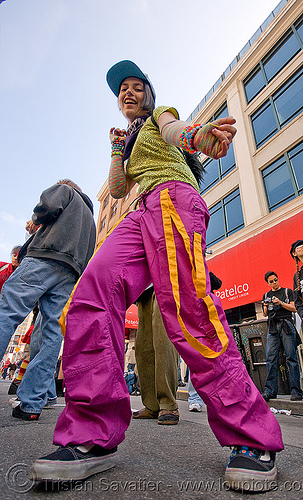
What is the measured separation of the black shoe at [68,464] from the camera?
2.44ft

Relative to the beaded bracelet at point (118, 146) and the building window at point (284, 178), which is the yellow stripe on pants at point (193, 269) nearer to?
the beaded bracelet at point (118, 146)

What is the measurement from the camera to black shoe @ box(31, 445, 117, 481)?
2.44ft

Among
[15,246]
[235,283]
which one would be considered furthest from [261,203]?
[15,246]

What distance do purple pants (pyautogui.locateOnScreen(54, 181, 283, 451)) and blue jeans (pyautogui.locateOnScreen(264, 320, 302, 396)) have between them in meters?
3.57

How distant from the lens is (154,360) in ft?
8.09

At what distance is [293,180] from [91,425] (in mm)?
9322

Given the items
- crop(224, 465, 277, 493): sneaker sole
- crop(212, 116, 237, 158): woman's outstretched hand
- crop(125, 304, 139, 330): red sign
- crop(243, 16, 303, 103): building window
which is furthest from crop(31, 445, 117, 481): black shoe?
crop(243, 16, 303, 103): building window

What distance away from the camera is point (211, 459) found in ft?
3.57

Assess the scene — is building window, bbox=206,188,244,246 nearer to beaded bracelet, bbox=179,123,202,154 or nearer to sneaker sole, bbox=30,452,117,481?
beaded bracelet, bbox=179,123,202,154

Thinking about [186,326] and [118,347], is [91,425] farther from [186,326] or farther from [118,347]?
[186,326]

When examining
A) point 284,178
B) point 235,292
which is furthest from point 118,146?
point 284,178

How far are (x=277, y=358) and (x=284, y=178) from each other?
21.8 ft

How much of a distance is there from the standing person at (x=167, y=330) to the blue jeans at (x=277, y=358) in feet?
11.7

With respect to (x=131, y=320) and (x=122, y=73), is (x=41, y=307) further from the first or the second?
(x=131, y=320)
